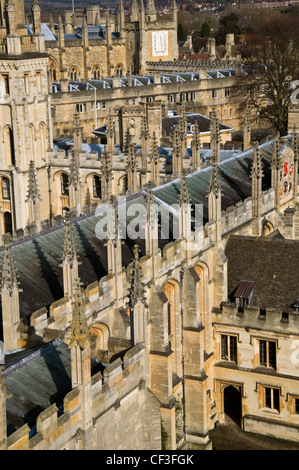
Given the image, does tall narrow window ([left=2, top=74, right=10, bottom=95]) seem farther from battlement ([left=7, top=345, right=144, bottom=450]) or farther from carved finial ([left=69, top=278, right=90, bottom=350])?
carved finial ([left=69, top=278, right=90, bottom=350])

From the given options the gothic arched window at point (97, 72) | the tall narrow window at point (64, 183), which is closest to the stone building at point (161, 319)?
the tall narrow window at point (64, 183)

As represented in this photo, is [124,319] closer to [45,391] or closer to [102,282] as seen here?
[102,282]

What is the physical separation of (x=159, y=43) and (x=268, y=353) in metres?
78.0

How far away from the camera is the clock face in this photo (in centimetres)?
10838

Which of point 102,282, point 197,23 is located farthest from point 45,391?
point 197,23

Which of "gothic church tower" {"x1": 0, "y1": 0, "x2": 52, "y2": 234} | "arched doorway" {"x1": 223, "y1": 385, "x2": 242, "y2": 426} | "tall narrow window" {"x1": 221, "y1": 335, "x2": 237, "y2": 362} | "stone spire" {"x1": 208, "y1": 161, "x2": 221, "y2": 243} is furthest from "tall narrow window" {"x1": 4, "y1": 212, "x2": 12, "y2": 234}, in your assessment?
"tall narrow window" {"x1": 221, "y1": 335, "x2": 237, "y2": 362}

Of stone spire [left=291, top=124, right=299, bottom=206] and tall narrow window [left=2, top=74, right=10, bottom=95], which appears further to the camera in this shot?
tall narrow window [left=2, top=74, right=10, bottom=95]

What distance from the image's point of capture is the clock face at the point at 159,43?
108 m

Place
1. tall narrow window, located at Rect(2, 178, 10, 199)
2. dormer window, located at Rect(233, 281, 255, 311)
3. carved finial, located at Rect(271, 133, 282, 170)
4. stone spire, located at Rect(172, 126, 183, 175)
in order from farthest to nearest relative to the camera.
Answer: tall narrow window, located at Rect(2, 178, 10, 199) < stone spire, located at Rect(172, 126, 183, 175) < carved finial, located at Rect(271, 133, 282, 170) < dormer window, located at Rect(233, 281, 255, 311)

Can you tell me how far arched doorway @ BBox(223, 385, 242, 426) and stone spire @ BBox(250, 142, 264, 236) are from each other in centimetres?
762

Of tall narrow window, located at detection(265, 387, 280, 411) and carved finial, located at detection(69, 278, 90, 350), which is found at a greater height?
carved finial, located at detection(69, 278, 90, 350)

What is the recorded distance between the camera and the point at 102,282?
29922 millimetres

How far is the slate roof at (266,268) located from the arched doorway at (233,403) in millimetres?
4101
